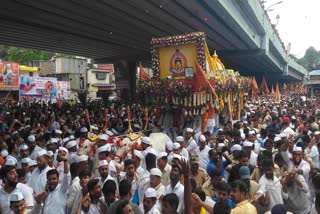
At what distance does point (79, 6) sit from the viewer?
15.8 m

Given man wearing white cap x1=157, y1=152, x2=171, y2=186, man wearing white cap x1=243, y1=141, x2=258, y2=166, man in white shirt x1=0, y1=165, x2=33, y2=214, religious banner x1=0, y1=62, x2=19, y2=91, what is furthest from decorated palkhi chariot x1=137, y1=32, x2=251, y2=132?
religious banner x1=0, y1=62, x2=19, y2=91

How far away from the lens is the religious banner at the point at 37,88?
34688mm

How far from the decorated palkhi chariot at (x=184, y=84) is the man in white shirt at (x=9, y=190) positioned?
251 inches

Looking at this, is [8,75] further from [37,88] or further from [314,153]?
[314,153]

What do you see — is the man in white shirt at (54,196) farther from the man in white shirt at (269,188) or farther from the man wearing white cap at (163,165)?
the man in white shirt at (269,188)

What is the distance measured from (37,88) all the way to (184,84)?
1059 inches

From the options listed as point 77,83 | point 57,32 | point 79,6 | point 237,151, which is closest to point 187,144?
point 237,151

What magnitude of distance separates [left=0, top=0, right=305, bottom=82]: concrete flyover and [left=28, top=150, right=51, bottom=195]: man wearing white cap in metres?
9.66

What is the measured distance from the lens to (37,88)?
3581 centimetres

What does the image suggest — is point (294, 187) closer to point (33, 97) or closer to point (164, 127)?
point (164, 127)

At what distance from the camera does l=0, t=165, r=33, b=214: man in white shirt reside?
5300 millimetres

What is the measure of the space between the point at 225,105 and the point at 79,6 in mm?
6867

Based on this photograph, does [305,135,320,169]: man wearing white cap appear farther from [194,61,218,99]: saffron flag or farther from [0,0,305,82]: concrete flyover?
[0,0,305,82]: concrete flyover

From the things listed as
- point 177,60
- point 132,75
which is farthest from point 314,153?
point 132,75
